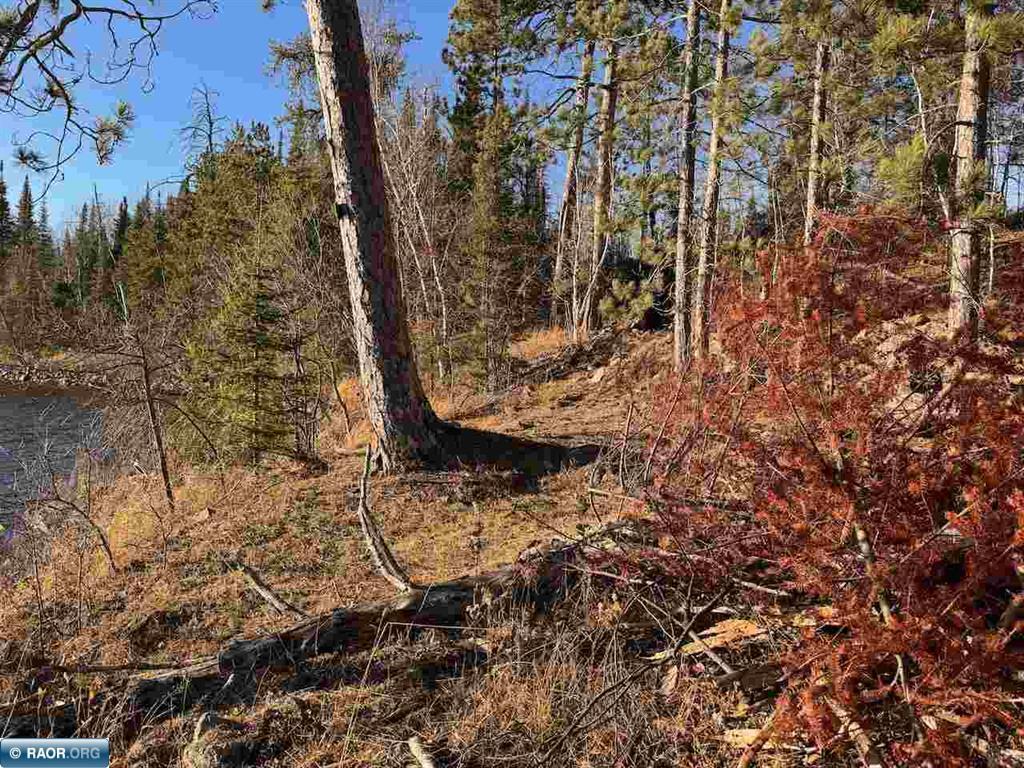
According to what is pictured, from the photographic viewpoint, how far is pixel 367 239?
5.62 m

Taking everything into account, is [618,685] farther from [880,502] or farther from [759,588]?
[880,502]

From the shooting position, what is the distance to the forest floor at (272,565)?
110 inches

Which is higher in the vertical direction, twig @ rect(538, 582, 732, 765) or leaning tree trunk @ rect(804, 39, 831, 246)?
leaning tree trunk @ rect(804, 39, 831, 246)

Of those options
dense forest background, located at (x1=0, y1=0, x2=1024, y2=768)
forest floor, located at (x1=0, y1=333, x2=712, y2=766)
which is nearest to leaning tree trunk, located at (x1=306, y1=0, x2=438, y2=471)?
dense forest background, located at (x1=0, y1=0, x2=1024, y2=768)

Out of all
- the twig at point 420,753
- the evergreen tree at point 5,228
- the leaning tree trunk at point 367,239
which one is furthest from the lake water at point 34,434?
the evergreen tree at point 5,228

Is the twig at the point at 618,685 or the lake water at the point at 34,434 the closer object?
the twig at the point at 618,685

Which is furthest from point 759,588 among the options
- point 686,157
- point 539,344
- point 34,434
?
point 539,344

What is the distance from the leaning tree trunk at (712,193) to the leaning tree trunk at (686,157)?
274 mm

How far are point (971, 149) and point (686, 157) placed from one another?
455 centimetres

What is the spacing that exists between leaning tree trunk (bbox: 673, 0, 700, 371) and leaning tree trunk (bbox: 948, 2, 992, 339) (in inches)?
143

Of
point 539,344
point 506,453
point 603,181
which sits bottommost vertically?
point 506,453

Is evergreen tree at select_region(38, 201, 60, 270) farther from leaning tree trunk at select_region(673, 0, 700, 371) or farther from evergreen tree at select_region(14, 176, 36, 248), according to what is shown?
leaning tree trunk at select_region(673, 0, 700, 371)

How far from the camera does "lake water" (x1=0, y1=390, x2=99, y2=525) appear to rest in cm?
867

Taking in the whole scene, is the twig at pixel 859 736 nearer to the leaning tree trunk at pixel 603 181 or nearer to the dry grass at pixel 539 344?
the leaning tree trunk at pixel 603 181
